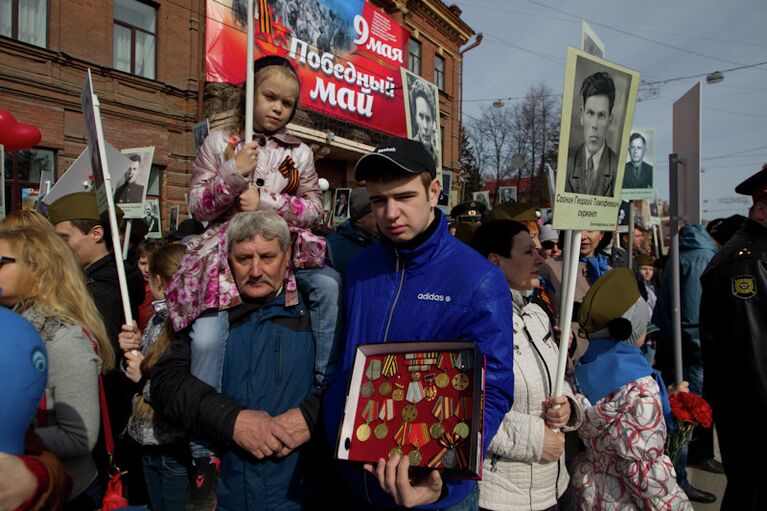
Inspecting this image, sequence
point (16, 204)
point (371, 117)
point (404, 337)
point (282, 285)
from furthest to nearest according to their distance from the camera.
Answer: point (371, 117), point (16, 204), point (282, 285), point (404, 337)

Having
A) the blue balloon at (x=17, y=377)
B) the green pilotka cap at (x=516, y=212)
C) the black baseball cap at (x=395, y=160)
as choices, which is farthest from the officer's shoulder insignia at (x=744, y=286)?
the blue balloon at (x=17, y=377)

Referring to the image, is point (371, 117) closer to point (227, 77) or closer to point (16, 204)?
point (227, 77)

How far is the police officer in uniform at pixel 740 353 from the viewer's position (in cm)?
241

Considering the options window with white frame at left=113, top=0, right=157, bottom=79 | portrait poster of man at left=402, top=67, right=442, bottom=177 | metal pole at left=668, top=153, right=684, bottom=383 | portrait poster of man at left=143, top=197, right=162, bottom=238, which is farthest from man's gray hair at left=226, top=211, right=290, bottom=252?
window with white frame at left=113, top=0, right=157, bottom=79

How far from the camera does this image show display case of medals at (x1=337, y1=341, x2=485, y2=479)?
1.38 m

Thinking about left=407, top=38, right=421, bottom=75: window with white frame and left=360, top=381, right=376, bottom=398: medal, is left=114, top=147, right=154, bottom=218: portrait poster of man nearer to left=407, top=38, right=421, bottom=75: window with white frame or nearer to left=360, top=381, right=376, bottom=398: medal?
left=360, top=381, right=376, bottom=398: medal

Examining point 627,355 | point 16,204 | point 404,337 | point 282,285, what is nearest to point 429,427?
point 404,337

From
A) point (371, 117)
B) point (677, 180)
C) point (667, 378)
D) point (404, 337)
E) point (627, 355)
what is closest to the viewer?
point (404, 337)

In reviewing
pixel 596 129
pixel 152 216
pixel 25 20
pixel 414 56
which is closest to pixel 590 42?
pixel 596 129

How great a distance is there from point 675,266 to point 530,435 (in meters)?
2.08

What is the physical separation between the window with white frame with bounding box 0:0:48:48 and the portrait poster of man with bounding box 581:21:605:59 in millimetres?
13895

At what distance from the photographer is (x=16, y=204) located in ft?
38.2

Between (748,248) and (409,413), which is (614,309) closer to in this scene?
(748,248)

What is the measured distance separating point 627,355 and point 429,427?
146 centimetres
